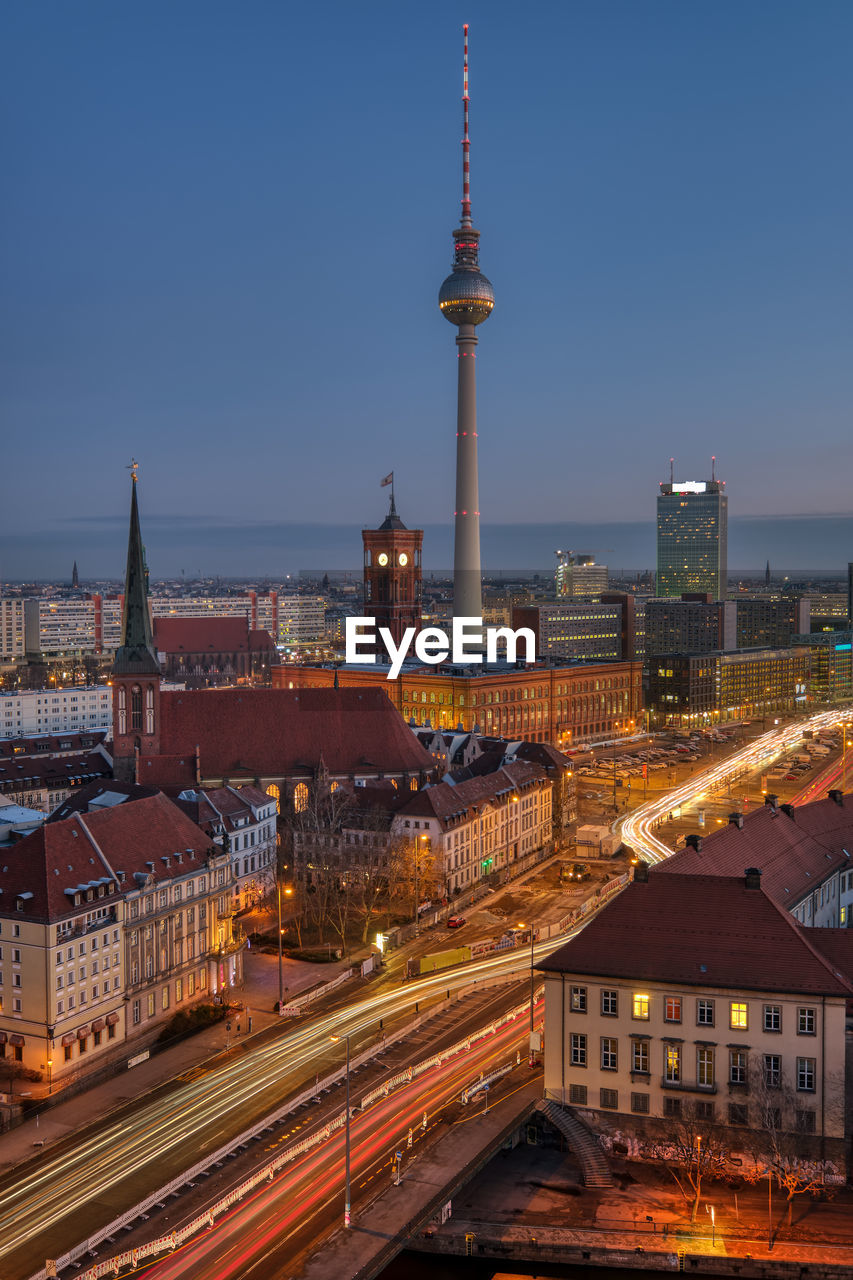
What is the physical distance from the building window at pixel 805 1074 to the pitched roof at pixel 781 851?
32.2ft

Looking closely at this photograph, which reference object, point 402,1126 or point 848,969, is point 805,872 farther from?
point 402,1126

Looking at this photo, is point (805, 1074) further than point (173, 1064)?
No

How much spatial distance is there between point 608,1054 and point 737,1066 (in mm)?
5734

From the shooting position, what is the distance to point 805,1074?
52.0 m

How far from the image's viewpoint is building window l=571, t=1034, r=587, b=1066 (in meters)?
55.1

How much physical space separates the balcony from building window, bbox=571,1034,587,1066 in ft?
12.1

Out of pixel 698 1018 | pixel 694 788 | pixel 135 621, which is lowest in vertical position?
pixel 694 788

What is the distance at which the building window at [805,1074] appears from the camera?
170 ft

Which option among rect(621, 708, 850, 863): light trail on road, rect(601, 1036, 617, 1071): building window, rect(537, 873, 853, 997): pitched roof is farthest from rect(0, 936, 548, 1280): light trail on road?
rect(621, 708, 850, 863): light trail on road

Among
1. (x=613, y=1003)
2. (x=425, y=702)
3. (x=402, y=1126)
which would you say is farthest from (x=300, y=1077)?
(x=425, y=702)

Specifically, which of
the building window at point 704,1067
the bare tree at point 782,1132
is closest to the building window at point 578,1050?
the building window at point 704,1067

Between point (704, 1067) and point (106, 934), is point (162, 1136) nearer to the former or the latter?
point (106, 934)

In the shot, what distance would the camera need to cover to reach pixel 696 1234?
4744 cm

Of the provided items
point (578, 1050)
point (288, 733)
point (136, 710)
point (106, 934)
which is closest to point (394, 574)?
point (288, 733)
